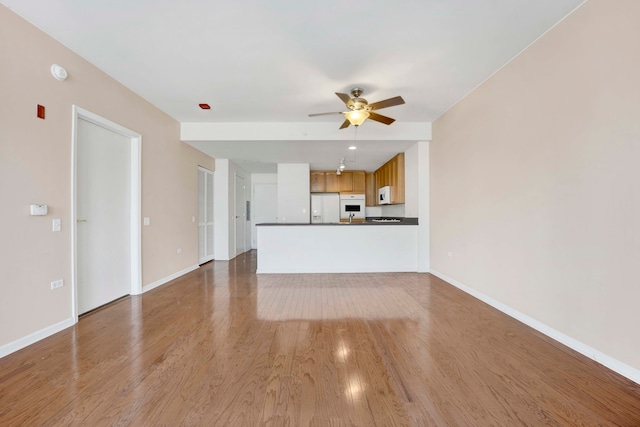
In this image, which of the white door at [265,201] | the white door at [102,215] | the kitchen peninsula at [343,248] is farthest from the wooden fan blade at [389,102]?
the white door at [265,201]

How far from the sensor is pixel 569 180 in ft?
6.99

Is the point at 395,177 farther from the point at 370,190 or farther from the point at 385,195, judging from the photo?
the point at 370,190

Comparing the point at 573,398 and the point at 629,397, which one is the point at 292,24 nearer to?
the point at 573,398

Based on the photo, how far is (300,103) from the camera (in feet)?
12.2

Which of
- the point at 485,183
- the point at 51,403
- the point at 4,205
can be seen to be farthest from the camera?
the point at 485,183

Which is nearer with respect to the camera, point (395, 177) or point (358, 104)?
point (358, 104)

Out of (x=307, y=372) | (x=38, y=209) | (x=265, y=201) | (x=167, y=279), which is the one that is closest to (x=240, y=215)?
(x=265, y=201)

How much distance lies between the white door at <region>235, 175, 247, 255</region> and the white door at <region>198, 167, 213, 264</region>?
858mm

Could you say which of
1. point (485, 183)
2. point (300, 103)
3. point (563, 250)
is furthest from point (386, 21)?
point (563, 250)

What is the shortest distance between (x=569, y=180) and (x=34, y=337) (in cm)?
465

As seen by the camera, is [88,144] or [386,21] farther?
[88,144]

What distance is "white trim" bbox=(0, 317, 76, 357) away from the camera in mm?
2021

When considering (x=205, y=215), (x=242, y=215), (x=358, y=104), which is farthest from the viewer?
(x=242, y=215)

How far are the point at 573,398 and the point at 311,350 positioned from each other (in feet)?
5.44
